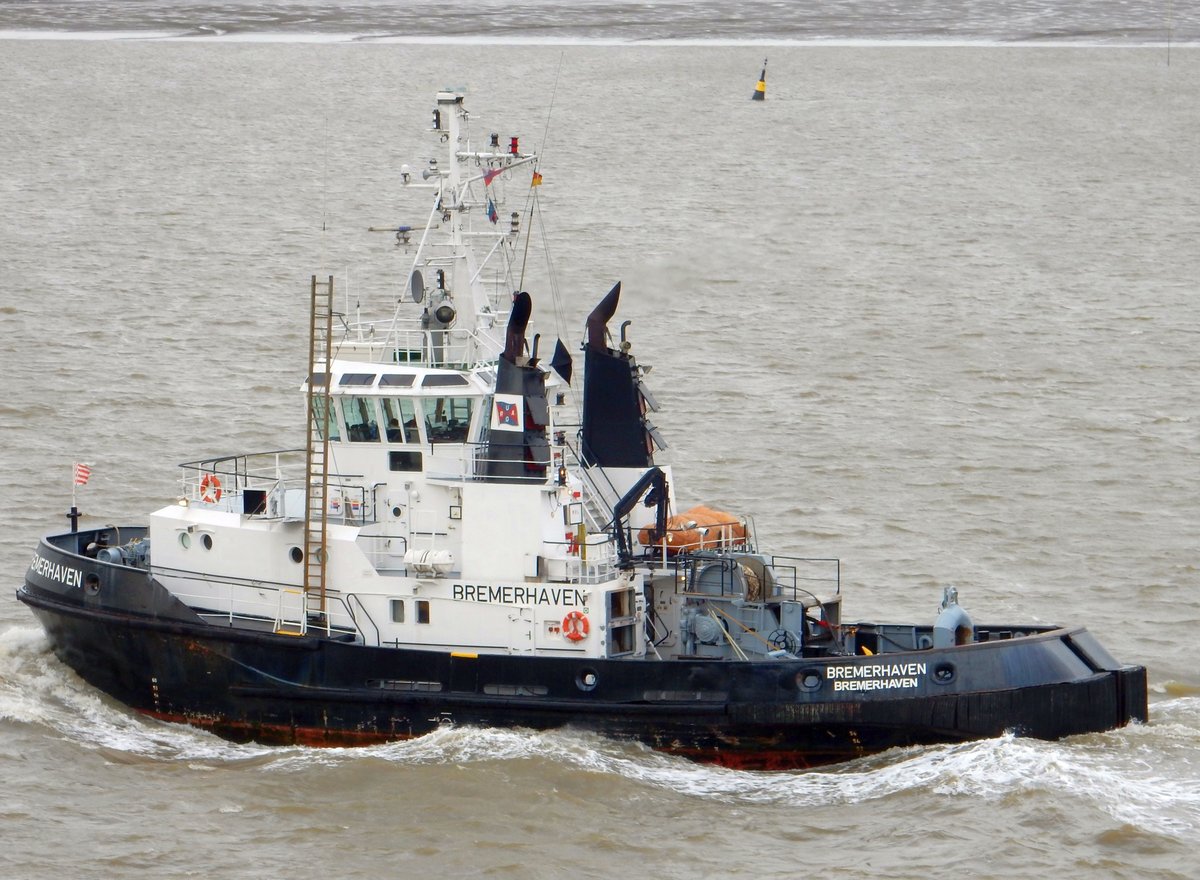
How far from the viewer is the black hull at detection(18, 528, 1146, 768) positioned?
18.6 metres

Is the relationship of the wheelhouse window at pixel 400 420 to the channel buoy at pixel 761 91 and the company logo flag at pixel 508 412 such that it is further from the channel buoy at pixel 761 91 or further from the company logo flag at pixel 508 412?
the channel buoy at pixel 761 91

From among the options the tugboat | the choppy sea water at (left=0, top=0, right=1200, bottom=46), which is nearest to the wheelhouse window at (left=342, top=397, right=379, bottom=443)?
the tugboat

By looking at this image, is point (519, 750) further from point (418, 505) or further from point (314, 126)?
point (314, 126)

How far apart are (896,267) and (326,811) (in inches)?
977

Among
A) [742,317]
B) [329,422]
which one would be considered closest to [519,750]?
[329,422]

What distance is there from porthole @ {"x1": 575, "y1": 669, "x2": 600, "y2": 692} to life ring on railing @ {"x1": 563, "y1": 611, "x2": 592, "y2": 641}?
0.39 metres

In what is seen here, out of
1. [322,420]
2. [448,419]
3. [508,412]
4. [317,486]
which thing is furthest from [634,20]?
[317,486]

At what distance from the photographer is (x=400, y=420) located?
1934cm

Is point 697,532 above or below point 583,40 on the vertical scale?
below

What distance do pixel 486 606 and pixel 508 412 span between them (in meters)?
1.91

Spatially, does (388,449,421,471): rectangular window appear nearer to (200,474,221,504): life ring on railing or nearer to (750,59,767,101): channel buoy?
(200,474,221,504): life ring on railing

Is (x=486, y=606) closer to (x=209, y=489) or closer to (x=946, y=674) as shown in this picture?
(x=209, y=489)

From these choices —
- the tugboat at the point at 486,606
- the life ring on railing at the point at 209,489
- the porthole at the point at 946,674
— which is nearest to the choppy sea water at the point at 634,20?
the life ring on railing at the point at 209,489

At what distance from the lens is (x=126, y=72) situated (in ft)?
203
